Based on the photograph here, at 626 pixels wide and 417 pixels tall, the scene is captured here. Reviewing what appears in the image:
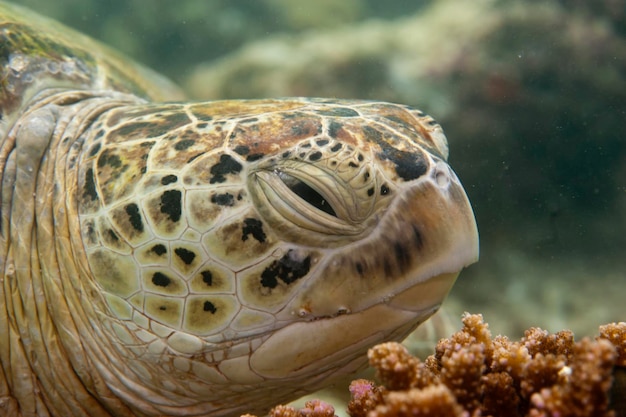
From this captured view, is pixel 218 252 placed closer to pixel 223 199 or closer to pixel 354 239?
pixel 223 199

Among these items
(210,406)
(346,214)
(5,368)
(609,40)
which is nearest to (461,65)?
(609,40)

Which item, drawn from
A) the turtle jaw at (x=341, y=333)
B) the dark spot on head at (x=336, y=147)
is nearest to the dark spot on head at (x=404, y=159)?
the dark spot on head at (x=336, y=147)

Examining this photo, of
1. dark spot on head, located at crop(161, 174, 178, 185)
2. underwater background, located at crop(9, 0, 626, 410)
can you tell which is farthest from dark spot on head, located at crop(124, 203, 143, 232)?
underwater background, located at crop(9, 0, 626, 410)

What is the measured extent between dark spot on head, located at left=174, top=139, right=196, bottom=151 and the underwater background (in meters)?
3.12

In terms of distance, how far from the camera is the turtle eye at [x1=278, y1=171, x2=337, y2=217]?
1.53 meters

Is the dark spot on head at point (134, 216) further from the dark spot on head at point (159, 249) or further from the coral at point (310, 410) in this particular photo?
the coral at point (310, 410)

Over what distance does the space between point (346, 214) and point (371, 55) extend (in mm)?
3639

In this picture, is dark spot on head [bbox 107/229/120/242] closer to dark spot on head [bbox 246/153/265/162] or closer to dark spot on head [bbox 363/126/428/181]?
dark spot on head [bbox 246/153/265/162]

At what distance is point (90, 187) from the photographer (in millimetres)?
1776

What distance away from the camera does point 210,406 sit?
72.3 inches

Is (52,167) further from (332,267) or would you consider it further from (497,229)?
(497,229)

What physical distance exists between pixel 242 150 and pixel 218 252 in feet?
1.15

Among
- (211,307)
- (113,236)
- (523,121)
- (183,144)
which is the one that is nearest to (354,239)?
(211,307)

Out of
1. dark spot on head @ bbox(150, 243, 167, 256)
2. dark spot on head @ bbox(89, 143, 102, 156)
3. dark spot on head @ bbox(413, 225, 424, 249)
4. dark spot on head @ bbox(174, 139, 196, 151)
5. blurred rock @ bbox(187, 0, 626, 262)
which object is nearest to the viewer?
dark spot on head @ bbox(413, 225, 424, 249)
